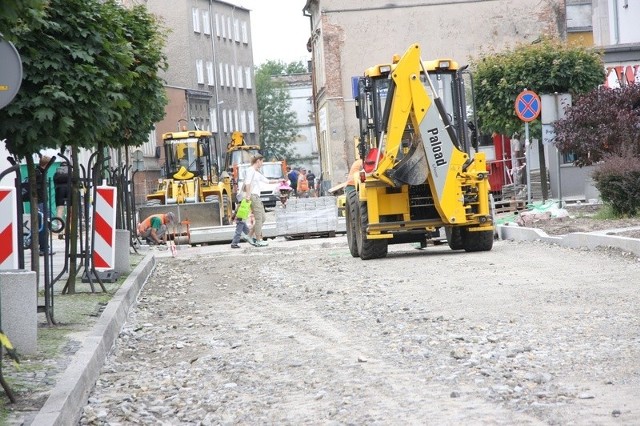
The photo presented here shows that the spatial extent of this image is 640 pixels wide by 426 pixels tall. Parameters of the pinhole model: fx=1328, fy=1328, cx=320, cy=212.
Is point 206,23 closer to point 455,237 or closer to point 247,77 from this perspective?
point 247,77

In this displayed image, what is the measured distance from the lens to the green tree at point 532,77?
36.3 meters

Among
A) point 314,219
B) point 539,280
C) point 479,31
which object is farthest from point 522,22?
point 539,280

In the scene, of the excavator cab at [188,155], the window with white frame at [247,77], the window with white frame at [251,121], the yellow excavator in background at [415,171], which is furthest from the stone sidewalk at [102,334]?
the window with white frame at [251,121]

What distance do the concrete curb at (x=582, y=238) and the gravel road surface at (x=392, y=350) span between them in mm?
439

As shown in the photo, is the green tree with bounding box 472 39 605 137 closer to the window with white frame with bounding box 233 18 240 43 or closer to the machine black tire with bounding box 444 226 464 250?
the machine black tire with bounding box 444 226 464 250

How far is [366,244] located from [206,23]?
257 feet

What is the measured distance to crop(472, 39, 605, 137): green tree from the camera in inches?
1428

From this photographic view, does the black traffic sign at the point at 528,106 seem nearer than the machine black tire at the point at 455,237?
No

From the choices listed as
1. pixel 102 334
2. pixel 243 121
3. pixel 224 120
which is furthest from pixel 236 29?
pixel 102 334

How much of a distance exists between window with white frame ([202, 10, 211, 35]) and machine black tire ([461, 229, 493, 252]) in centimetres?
7726

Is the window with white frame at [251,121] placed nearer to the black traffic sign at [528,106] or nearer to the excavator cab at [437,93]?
the black traffic sign at [528,106]

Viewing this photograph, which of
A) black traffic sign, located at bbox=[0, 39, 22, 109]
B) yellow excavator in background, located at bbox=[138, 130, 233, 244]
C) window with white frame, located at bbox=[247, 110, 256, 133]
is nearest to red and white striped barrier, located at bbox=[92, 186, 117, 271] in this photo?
black traffic sign, located at bbox=[0, 39, 22, 109]

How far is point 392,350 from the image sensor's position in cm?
968

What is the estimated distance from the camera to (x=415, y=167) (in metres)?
20.6
